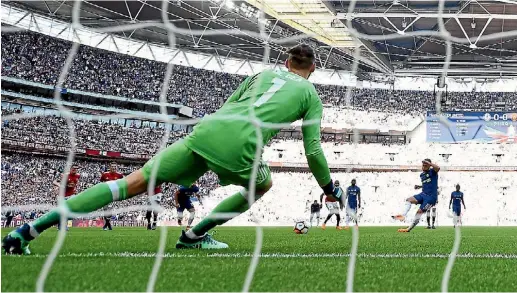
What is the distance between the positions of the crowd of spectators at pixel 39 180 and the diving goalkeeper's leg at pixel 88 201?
56.1 ft

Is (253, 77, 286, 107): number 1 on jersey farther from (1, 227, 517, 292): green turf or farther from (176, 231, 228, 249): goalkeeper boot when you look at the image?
(176, 231, 228, 249): goalkeeper boot

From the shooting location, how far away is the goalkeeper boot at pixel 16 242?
11.5ft

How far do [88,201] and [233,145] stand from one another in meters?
0.91

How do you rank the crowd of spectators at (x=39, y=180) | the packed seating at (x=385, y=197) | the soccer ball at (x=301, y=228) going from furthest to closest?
the packed seating at (x=385, y=197) → the crowd of spectators at (x=39, y=180) → the soccer ball at (x=301, y=228)

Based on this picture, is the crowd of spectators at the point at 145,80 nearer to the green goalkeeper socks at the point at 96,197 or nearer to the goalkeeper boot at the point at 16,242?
the goalkeeper boot at the point at 16,242

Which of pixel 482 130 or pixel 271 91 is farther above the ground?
pixel 482 130

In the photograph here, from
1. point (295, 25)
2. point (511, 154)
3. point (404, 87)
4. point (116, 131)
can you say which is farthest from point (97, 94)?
point (511, 154)

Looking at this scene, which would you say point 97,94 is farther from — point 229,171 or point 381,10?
point 229,171

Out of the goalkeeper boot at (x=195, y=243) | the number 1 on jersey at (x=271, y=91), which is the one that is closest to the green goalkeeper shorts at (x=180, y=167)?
the number 1 on jersey at (x=271, y=91)

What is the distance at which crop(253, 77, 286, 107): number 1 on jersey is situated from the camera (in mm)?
3371

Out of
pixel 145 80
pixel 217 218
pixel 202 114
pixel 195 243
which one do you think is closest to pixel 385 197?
pixel 202 114

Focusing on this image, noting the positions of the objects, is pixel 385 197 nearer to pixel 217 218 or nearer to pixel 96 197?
pixel 217 218

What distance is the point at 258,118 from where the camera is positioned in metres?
3.32

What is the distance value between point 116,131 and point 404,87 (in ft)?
71.2
